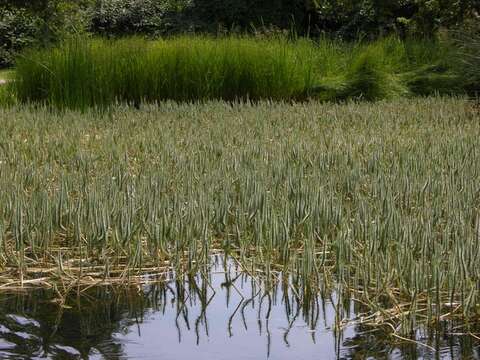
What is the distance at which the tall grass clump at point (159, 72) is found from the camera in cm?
931

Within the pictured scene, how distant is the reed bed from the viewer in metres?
3.01

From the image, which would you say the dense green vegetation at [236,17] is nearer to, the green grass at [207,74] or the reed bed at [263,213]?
the green grass at [207,74]

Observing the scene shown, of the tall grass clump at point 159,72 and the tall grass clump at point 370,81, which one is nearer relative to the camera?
the tall grass clump at point 159,72

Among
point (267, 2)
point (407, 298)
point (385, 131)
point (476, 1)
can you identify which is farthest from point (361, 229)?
point (267, 2)

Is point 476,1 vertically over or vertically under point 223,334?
over

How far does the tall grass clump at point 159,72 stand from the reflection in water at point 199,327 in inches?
247

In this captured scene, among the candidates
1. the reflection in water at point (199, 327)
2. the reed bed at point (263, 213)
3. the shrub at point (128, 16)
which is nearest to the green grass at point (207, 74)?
the reed bed at point (263, 213)

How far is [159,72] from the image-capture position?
398 inches

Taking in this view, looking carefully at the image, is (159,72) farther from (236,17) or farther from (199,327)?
(236,17)

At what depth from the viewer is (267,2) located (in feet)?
64.1

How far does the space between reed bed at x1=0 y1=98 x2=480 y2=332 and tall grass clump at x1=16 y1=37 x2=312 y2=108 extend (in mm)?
3037

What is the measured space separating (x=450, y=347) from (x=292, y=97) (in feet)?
27.2

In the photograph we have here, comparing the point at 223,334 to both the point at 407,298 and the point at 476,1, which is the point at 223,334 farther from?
the point at 476,1

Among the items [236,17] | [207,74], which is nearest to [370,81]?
[207,74]
